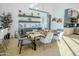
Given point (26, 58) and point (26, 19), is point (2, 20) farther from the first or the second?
point (26, 58)

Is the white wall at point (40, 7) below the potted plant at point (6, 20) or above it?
above

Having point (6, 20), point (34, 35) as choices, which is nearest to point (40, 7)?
point (34, 35)

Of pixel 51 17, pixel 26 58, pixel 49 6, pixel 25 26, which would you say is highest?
pixel 49 6

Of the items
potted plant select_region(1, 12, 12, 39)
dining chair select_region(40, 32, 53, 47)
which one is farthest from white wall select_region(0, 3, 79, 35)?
dining chair select_region(40, 32, 53, 47)

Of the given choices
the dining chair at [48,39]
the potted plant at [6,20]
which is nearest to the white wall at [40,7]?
the potted plant at [6,20]

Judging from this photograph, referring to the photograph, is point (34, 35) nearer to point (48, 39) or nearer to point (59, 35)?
point (48, 39)

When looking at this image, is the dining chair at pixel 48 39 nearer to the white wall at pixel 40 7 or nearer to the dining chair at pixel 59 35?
the dining chair at pixel 59 35

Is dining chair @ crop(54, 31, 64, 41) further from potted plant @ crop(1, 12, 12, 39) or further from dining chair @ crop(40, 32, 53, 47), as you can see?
potted plant @ crop(1, 12, 12, 39)

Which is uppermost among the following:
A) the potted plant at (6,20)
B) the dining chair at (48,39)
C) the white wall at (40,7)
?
the white wall at (40,7)

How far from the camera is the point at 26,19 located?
236 cm

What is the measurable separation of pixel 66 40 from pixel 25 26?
72 cm

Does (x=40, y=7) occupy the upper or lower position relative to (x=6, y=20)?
upper

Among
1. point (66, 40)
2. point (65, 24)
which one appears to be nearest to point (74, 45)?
point (66, 40)

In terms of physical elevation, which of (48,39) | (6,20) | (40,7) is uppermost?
(40,7)
